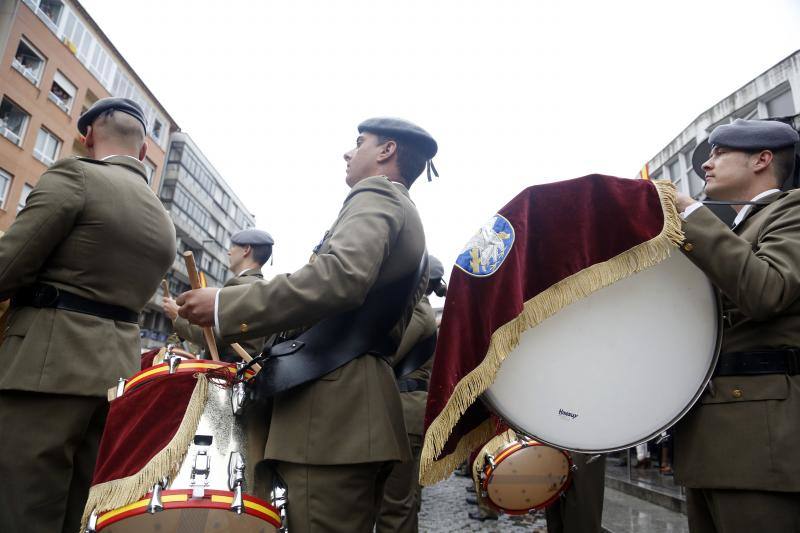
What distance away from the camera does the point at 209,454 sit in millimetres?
1694

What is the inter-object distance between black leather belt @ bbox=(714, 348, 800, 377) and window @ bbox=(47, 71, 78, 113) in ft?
101

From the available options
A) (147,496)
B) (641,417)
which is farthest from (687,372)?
(147,496)

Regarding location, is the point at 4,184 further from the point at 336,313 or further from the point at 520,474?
the point at 336,313

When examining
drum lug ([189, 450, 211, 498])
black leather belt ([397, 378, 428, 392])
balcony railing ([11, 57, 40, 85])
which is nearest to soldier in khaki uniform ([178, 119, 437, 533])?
drum lug ([189, 450, 211, 498])

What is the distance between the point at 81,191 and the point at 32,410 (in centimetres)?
→ 98

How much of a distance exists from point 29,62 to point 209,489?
30.4 metres

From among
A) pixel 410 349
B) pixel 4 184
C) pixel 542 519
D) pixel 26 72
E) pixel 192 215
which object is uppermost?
pixel 192 215

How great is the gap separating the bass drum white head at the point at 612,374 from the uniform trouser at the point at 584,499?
1884 mm

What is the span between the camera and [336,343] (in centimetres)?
193

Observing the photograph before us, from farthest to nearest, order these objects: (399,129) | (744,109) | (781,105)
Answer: (744,109) < (781,105) < (399,129)

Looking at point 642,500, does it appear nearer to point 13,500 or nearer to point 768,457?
point 768,457

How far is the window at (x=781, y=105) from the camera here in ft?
60.5

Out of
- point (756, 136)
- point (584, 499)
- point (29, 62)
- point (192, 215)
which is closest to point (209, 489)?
point (756, 136)

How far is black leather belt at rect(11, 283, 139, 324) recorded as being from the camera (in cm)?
237
